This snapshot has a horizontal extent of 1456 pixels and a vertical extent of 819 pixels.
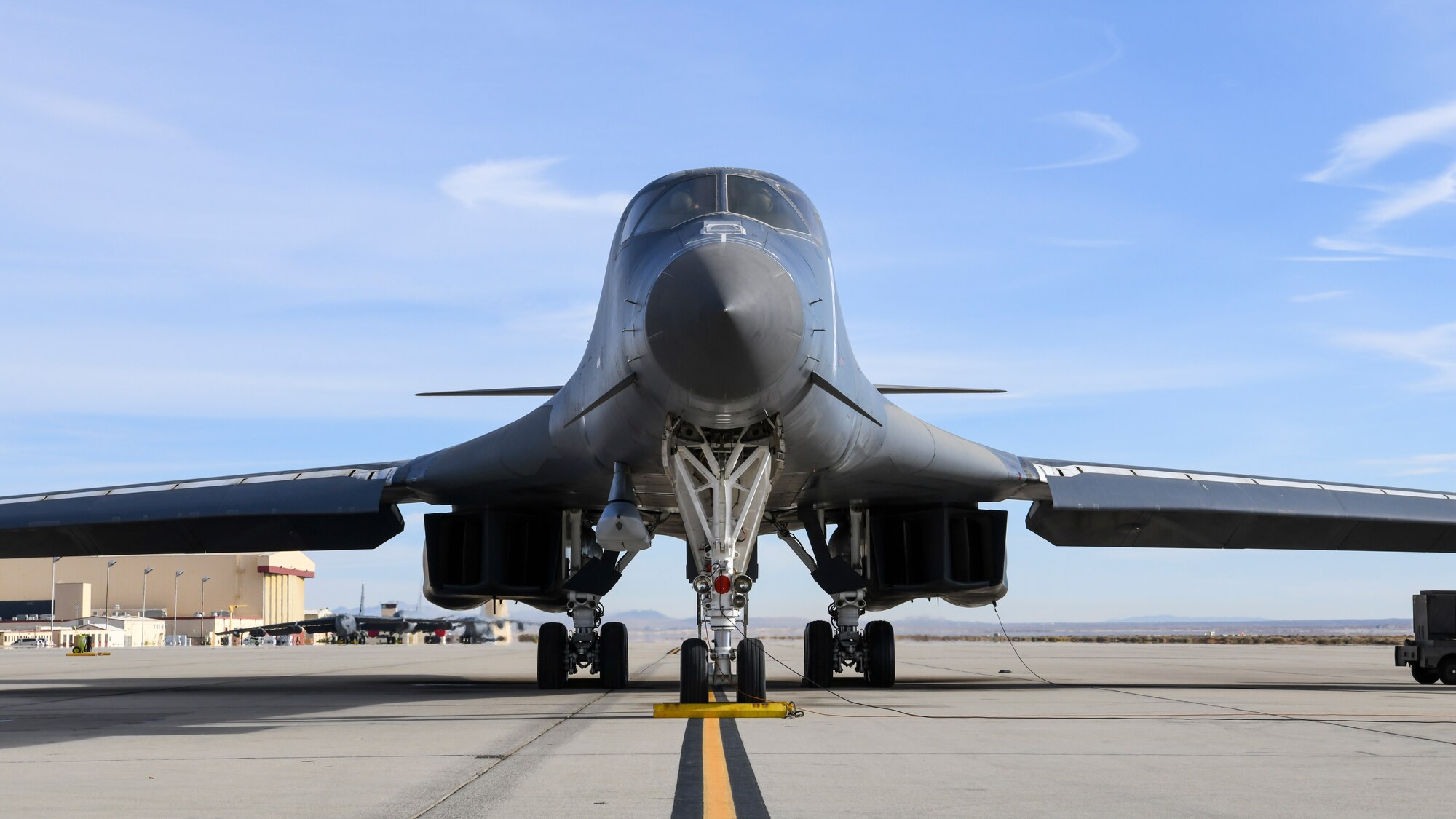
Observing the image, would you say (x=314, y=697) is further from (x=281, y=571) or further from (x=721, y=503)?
(x=281, y=571)

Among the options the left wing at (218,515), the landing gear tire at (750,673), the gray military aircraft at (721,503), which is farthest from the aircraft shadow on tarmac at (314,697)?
the left wing at (218,515)

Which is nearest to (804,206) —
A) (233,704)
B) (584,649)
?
(584,649)

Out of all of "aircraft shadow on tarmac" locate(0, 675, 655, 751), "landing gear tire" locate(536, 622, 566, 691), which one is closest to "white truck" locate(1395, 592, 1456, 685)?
"aircraft shadow on tarmac" locate(0, 675, 655, 751)

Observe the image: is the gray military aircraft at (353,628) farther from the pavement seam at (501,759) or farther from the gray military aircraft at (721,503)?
the pavement seam at (501,759)

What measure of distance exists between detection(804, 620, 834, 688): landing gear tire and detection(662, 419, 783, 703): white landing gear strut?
3926 millimetres

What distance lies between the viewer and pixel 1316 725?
8391 mm

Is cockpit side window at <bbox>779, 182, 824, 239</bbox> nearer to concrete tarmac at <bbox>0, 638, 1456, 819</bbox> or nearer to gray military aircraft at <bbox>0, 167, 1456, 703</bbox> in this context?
gray military aircraft at <bbox>0, 167, 1456, 703</bbox>

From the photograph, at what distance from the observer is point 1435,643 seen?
1631cm

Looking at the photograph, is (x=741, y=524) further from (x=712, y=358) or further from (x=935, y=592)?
(x=935, y=592)

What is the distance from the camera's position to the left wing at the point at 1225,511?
14.3 metres

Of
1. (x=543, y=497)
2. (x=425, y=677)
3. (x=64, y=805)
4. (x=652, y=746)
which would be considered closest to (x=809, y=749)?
(x=652, y=746)

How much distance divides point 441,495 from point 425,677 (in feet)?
15.7

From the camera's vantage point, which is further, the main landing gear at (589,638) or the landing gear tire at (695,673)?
the main landing gear at (589,638)

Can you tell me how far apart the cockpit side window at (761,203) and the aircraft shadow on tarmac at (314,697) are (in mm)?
3732
